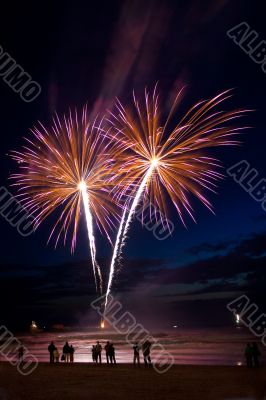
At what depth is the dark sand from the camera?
13.3 metres

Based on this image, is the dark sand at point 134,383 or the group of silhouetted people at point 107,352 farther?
the group of silhouetted people at point 107,352

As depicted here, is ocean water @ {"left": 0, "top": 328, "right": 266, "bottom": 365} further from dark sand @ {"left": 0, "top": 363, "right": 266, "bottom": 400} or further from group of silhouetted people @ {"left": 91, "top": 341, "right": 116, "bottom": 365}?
dark sand @ {"left": 0, "top": 363, "right": 266, "bottom": 400}

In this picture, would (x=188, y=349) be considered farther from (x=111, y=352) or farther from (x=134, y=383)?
(x=134, y=383)

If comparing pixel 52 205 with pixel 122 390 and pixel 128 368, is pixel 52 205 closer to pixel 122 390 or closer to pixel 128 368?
pixel 128 368

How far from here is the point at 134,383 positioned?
15.7m

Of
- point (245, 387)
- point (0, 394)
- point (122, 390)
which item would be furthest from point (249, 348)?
point (0, 394)

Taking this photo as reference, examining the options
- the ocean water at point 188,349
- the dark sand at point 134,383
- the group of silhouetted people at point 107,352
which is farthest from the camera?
the ocean water at point 188,349

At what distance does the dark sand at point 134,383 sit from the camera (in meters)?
13.3

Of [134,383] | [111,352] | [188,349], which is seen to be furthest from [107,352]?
[188,349]

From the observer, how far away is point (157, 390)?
14.2 meters

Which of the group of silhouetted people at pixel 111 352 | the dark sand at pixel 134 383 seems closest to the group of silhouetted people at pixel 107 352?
the group of silhouetted people at pixel 111 352

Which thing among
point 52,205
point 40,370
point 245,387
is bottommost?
point 245,387

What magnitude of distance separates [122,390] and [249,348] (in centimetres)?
880

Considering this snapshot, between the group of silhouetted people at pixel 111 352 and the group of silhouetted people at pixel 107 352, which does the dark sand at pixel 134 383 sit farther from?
the group of silhouetted people at pixel 107 352
